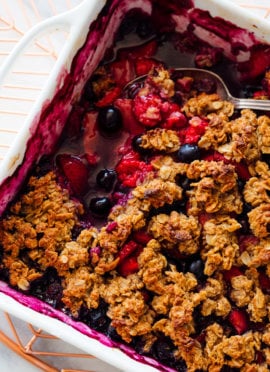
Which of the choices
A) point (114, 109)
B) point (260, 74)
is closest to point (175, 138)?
point (114, 109)

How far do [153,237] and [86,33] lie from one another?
59 cm

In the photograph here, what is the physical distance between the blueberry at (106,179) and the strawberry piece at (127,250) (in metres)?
0.19

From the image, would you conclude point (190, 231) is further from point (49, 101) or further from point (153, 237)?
point (49, 101)

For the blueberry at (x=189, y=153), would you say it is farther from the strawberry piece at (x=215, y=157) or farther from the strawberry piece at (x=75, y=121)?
the strawberry piece at (x=75, y=121)

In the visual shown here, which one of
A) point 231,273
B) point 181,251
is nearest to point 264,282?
point 231,273

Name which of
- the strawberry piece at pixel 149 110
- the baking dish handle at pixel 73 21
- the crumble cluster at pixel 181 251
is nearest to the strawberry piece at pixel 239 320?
the crumble cluster at pixel 181 251

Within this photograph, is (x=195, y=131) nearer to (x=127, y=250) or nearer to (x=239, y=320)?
(x=127, y=250)

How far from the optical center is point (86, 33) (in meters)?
2.08

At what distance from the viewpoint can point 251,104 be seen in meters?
2.17

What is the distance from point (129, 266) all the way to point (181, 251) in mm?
148

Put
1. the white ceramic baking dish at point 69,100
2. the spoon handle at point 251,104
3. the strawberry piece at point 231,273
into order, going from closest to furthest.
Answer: the white ceramic baking dish at point 69,100
the strawberry piece at point 231,273
the spoon handle at point 251,104

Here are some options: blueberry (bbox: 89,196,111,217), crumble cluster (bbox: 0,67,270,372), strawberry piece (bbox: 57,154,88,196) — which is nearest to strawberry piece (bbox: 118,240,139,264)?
crumble cluster (bbox: 0,67,270,372)

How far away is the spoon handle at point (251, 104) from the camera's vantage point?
2152mm

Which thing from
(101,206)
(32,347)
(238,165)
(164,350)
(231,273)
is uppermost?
(238,165)
